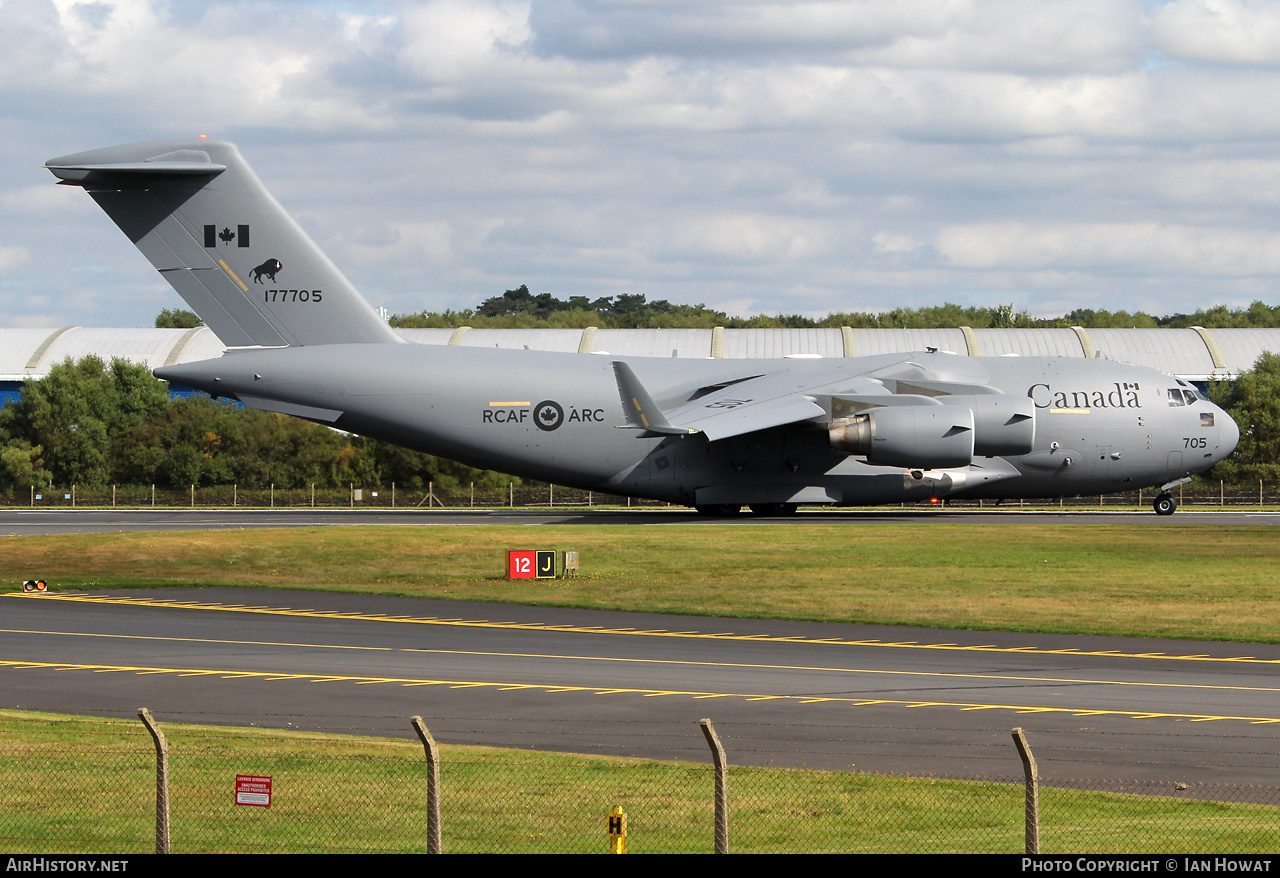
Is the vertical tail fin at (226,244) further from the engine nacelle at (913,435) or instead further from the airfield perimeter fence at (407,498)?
the airfield perimeter fence at (407,498)

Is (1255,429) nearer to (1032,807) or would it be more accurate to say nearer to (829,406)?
(829,406)

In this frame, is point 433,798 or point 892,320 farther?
point 892,320

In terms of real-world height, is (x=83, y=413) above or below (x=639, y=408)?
above

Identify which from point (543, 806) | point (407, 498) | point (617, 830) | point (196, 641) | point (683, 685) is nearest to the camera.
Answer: point (617, 830)

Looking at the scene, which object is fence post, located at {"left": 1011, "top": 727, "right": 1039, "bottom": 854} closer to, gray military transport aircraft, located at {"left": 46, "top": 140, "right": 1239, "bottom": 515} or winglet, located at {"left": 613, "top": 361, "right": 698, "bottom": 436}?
winglet, located at {"left": 613, "top": 361, "right": 698, "bottom": 436}

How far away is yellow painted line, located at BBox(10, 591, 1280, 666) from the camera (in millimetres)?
20953

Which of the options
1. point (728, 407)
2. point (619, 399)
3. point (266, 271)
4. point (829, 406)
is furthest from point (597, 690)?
point (266, 271)

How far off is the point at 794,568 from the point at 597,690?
13.5 metres

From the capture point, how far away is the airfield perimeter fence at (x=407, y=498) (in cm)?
6050

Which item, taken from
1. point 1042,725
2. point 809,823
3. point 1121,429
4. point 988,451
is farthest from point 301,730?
point 1121,429

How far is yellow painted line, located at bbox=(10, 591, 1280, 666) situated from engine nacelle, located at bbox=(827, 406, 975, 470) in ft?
55.4

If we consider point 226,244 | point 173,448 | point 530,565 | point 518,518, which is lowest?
point 530,565

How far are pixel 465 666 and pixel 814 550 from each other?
49.7ft

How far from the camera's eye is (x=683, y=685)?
1842 cm
